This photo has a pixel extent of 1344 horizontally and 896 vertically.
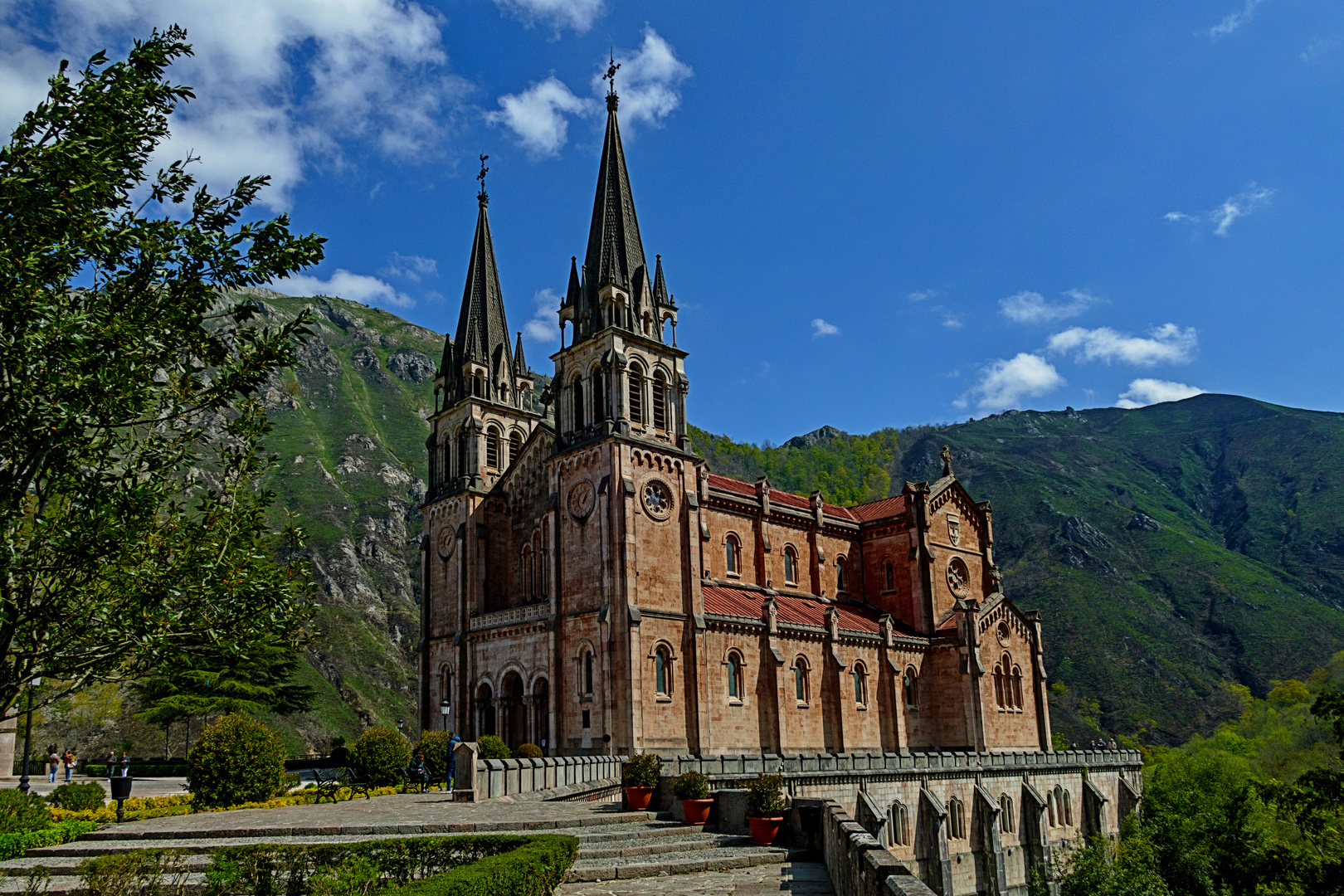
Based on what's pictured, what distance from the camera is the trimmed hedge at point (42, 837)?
18.5 m

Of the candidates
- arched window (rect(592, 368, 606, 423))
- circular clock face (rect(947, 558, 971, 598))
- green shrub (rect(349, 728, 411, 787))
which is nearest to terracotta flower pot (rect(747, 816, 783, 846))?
green shrub (rect(349, 728, 411, 787))

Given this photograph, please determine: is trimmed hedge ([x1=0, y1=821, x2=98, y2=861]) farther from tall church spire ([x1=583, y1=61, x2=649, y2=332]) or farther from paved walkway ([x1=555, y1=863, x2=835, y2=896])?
tall church spire ([x1=583, y1=61, x2=649, y2=332])

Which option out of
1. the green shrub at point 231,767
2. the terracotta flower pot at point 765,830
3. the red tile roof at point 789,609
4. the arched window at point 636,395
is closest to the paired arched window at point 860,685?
the red tile roof at point 789,609

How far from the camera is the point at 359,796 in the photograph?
100.0 ft

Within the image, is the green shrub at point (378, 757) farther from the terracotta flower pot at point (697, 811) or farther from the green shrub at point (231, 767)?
the terracotta flower pot at point (697, 811)

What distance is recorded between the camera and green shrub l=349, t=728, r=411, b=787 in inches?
1226

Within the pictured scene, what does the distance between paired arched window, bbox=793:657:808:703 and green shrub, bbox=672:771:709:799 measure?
22.6m

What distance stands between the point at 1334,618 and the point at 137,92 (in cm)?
14089

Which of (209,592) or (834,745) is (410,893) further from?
(834,745)

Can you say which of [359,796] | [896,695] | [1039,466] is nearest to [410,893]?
[359,796]

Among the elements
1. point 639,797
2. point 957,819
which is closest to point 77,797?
point 639,797

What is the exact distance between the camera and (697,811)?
21.8 metres

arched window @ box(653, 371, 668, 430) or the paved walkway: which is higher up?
arched window @ box(653, 371, 668, 430)

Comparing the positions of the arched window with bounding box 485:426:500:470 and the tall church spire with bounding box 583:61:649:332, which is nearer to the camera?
the tall church spire with bounding box 583:61:649:332
